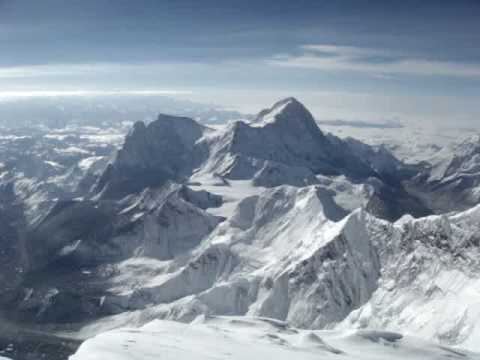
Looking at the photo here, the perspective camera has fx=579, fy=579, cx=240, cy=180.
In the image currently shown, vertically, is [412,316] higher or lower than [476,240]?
lower

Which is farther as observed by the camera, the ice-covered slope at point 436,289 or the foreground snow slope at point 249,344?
the ice-covered slope at point 436,289

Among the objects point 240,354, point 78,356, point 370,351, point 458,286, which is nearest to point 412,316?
point 458,286

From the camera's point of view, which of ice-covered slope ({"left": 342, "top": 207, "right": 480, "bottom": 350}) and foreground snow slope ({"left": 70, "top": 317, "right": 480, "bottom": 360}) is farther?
ice-covered slope ({"left": 342, "top": 207, "right": 480, "bottom": 350})

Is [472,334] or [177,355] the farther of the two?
[472,334]

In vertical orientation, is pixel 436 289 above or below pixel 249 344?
above

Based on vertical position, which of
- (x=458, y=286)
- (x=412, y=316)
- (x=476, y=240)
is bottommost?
(x=412, y=316)

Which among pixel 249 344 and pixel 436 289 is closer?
pixel 249 344

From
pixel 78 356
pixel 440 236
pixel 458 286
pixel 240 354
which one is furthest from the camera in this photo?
pixel 440 236

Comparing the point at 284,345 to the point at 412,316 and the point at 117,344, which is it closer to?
the point at 117,344
